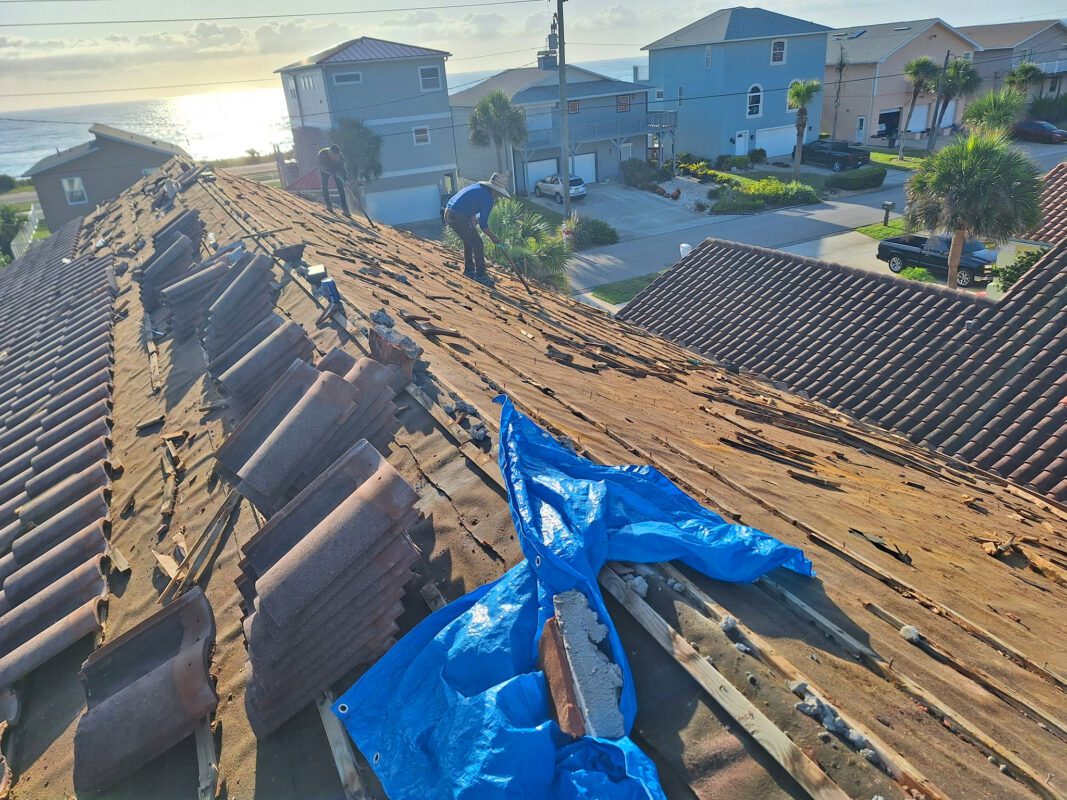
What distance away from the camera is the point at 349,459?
425 centimetres

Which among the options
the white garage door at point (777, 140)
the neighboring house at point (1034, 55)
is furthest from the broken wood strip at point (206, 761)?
the neighboring house at point (1034, 55)

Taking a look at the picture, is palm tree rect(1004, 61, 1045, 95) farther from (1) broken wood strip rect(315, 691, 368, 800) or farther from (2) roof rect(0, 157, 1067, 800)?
(1) broken wood strip rect(315, 691, 368, 800)

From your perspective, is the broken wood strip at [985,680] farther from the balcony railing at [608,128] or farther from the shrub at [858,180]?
the shrub at [858,180]

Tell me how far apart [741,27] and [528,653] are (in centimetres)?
5221

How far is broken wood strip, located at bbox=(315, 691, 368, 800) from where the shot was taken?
3133 millimetres

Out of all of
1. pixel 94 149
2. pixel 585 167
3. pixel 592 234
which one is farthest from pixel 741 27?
pixel 94 149

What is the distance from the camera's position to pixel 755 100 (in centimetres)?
4678

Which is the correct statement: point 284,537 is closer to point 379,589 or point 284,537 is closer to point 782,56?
point 379,589

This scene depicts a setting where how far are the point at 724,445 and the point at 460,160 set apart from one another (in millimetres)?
45564

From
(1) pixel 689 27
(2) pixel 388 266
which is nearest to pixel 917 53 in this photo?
(1) pixel 689 27

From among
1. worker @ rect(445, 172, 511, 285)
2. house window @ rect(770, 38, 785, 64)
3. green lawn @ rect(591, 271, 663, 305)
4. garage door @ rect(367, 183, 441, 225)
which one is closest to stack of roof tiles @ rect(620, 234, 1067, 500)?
worker @ rect(445, 172, 511, 285)

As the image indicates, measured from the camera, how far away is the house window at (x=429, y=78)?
38781 millimetres

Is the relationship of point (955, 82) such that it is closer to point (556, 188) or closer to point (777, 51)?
point (777, 51)

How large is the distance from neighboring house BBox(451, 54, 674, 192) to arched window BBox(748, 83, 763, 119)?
23.4 ft
